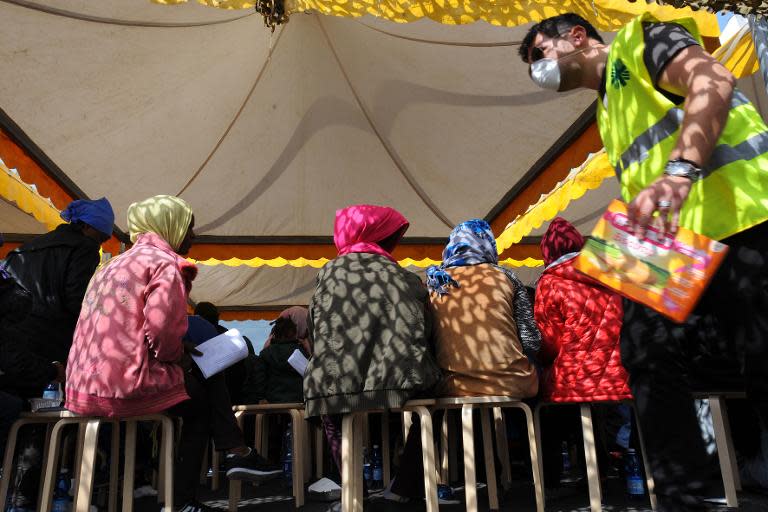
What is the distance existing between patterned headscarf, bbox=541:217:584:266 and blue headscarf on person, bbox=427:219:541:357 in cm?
40

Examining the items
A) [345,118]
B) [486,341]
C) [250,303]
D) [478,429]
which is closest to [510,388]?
[486,341]

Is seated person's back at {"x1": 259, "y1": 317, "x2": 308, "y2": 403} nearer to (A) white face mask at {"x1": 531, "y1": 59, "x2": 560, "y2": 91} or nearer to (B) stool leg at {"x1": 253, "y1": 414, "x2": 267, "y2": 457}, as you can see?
(B) stool leg at {"x1": 253, "y1": 414, "x2": 267, "y2": 457}

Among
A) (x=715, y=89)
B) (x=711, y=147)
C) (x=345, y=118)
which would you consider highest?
(x=345, y=118)

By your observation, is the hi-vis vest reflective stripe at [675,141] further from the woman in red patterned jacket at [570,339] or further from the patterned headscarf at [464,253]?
the patterned headscarf at [464,253]

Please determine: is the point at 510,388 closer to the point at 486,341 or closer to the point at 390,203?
the point at 486,341

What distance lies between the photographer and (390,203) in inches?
289

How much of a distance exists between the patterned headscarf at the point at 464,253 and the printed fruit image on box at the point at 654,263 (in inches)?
64.7

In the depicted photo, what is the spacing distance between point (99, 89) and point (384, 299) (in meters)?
4.27

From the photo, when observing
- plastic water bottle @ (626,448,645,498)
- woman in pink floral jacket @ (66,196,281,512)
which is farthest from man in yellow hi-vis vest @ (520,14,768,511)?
plastic water bottle @ (626,448,645,498)

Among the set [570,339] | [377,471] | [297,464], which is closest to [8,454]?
[297,464]

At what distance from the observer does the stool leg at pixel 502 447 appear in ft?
11.8

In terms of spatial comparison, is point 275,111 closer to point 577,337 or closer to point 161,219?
point 161,219

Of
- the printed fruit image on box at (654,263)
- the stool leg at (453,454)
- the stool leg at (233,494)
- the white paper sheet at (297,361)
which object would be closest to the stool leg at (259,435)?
the white paper sheet at (297,361)

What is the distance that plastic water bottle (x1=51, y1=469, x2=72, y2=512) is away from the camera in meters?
2.88
